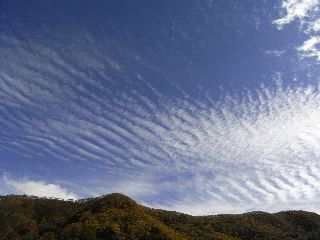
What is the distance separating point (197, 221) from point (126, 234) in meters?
13.6

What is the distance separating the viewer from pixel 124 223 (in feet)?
119

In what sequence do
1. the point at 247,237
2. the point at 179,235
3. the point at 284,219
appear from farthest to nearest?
the point at 284,219 < the point at 247,237 < the point at 179,235

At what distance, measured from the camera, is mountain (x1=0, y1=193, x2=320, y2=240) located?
34562mm

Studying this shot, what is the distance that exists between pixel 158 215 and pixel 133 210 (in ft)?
13.5

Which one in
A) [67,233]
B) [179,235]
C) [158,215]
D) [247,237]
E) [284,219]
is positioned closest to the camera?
[67,233]

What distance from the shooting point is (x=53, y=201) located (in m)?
44.9

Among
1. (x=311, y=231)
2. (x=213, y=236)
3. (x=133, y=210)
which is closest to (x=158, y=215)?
(x=133, y=210)

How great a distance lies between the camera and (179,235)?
37.1 metres

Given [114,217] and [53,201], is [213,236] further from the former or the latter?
[53,201]

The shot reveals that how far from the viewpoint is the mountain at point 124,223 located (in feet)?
113

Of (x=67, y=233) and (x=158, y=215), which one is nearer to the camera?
(x=67, y=233)

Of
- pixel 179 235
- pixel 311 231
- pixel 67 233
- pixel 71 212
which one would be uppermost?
pixel 311 231

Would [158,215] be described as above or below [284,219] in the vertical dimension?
below

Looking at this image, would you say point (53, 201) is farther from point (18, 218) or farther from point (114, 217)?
point (114, 217)
